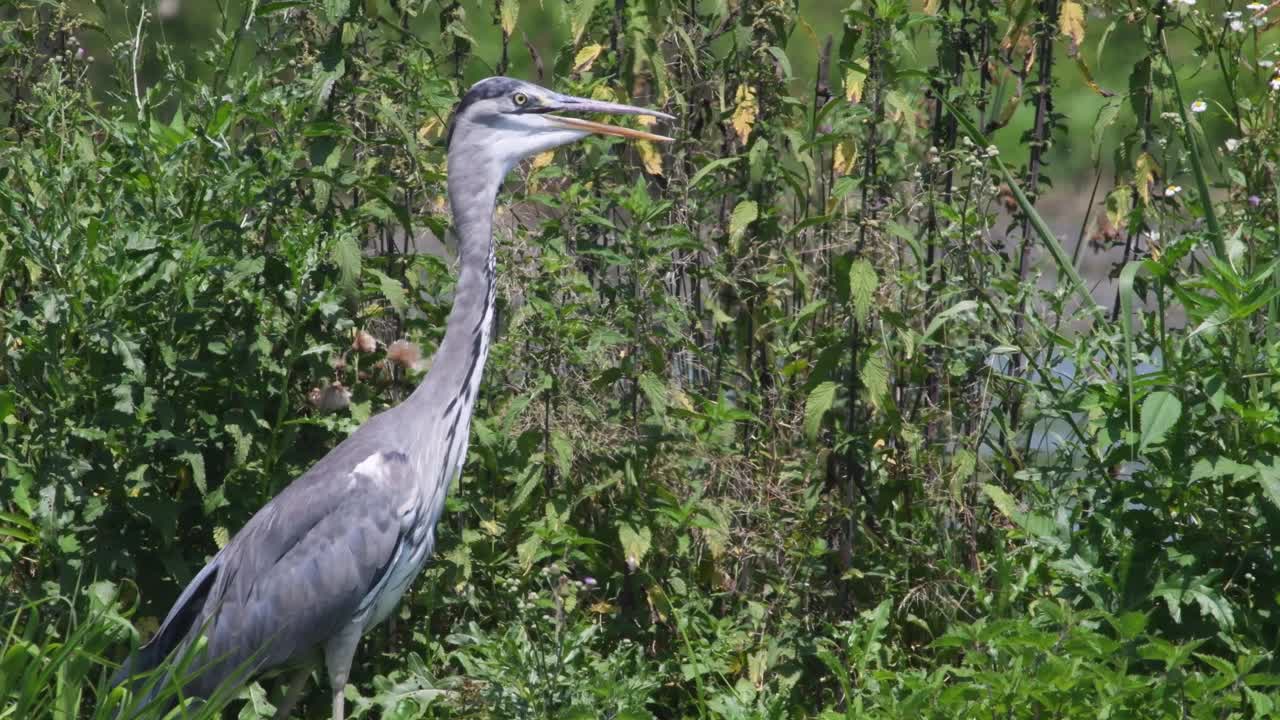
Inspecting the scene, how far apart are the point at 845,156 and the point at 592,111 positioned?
0.75 m

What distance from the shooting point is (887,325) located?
442 centimetres

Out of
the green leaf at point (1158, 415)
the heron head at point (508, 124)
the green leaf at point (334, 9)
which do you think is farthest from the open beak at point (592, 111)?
the green leaf at point (1158, 415)

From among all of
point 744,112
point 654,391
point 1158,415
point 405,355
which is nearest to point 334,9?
point 405,355

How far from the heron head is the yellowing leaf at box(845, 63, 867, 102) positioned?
0.65 meters

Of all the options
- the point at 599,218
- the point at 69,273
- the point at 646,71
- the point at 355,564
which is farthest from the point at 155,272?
the point at 646,71

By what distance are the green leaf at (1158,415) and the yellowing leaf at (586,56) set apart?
1965 mm

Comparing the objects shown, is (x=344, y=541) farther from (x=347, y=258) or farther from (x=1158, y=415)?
(x=1158, y=415)

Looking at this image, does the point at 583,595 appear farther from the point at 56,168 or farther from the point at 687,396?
the point at 56,168

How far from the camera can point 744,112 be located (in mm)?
4414

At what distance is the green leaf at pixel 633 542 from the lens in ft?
13.8

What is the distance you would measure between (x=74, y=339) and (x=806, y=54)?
845cm

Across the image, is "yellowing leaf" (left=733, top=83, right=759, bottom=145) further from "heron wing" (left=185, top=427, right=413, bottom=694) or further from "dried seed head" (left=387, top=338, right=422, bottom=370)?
"heron wing" (left=185, top=427, right=413, bottom=694)

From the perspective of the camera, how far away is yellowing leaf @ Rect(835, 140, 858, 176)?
433 cm

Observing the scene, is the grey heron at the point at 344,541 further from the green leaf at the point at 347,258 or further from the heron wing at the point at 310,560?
the green leaf at the point at 347,258
